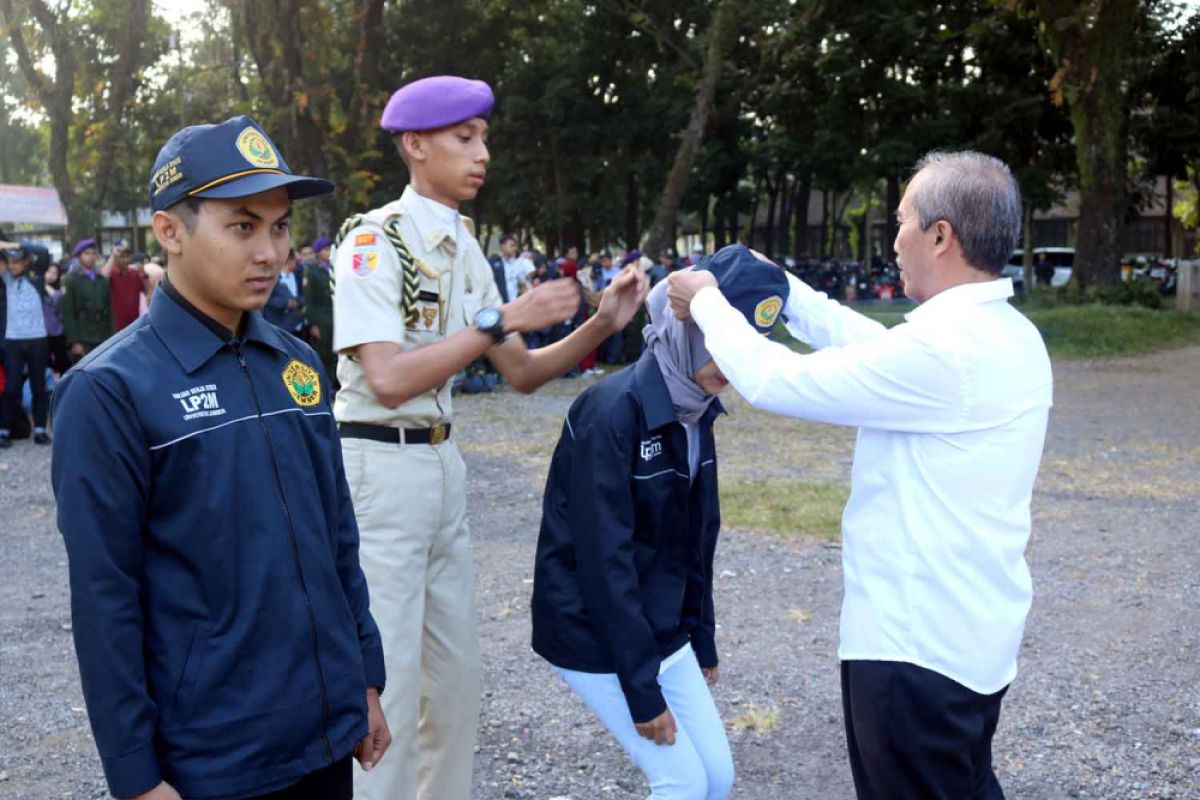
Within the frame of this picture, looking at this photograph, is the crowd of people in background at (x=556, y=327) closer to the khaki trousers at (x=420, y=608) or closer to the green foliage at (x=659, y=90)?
the green foliage at (x=659, y=90)

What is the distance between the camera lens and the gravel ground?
4742 millimetres

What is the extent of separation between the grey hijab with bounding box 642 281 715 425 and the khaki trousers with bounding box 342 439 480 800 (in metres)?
0.78

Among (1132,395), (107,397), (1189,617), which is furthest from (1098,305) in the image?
(107,397)

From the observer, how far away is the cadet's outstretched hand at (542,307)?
3.30m

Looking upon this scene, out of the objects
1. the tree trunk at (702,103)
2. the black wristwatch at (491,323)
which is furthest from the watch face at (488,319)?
the tree trunk at (702,103)

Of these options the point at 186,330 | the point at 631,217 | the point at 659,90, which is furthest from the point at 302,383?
the point at 631,217

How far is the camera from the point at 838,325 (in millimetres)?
3354

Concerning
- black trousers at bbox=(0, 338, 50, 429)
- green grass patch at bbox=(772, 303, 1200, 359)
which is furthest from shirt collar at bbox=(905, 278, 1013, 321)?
green grass patch at bbox=(772, 303, 1200, 359)

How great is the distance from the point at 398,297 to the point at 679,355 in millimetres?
853

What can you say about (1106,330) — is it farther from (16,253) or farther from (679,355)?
(679,355)

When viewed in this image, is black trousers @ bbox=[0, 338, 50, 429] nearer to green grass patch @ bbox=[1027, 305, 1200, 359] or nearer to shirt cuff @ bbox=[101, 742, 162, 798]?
shirt cuff @ bbox=[101, 742, 162, 798]

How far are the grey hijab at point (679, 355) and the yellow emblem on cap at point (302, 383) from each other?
3.08ft

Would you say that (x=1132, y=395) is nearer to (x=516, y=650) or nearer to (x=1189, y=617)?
(x=1189, y=617)

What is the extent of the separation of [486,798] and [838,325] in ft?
7.43
